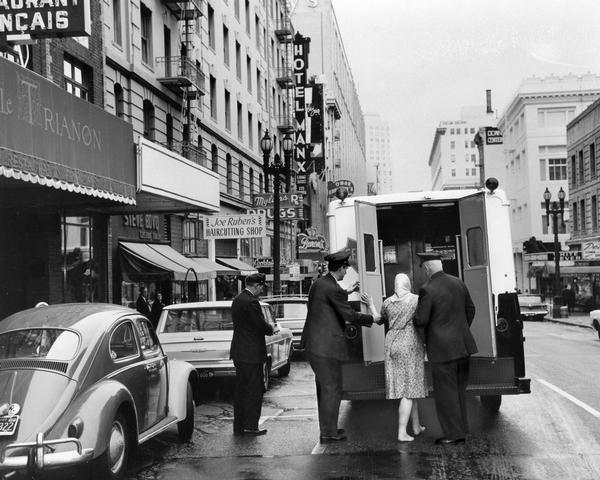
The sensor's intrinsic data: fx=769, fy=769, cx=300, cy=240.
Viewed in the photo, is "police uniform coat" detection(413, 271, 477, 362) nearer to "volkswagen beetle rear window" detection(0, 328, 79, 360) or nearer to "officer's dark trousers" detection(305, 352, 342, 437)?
"officer's dark trousers" detection(305, 352, 342, 437)

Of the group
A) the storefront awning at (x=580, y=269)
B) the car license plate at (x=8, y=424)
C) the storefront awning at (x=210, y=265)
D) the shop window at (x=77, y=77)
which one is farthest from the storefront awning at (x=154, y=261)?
the storefront awning at (x=580, y=269)

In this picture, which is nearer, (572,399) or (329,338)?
(329,338)

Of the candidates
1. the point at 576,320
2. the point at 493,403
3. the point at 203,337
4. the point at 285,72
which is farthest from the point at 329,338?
the point at 285,72

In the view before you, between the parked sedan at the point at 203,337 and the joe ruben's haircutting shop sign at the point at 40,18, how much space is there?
4.68 m

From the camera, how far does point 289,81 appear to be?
49188mm

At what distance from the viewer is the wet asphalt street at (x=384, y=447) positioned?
6953 mm

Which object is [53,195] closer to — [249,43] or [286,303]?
[286,303]

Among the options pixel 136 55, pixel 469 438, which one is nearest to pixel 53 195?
pixel 469 438

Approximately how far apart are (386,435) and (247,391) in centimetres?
166

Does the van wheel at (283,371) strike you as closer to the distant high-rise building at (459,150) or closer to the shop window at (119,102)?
the shop window at (119,102)

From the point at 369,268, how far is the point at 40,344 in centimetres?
426

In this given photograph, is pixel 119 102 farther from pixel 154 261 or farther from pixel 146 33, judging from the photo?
pixel 154 261

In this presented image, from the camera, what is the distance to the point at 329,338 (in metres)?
8.23

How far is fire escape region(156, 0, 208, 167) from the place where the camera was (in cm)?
2578
